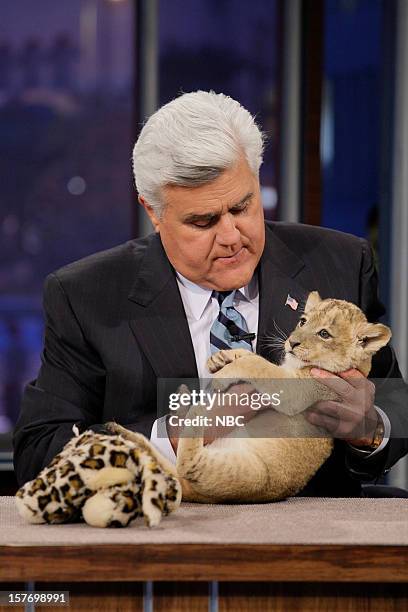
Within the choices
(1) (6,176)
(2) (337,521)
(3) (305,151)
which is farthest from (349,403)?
(1) (6,176)

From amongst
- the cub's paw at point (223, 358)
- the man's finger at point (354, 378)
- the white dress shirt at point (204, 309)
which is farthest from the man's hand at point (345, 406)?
the white dress shirt at point (204, 309)

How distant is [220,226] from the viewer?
5.10ft

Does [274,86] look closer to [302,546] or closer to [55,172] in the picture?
[55,172]

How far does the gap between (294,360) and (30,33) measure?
131 inches

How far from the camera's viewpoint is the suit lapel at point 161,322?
1652 millimetres

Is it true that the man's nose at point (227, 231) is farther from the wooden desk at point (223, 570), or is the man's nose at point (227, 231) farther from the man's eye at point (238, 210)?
the wooden desk at point (223, 570)

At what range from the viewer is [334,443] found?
1.53 metres

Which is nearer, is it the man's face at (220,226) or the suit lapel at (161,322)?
the man's face at (220,226)

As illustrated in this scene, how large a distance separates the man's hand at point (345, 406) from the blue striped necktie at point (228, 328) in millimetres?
170

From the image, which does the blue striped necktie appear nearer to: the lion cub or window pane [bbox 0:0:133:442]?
the lion cub

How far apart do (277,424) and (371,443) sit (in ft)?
0.67

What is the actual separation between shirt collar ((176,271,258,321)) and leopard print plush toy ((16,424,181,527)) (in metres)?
0.46

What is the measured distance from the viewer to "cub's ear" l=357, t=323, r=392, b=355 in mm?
1374

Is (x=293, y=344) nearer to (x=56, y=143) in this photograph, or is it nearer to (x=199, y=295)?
(x=199, y=295)
